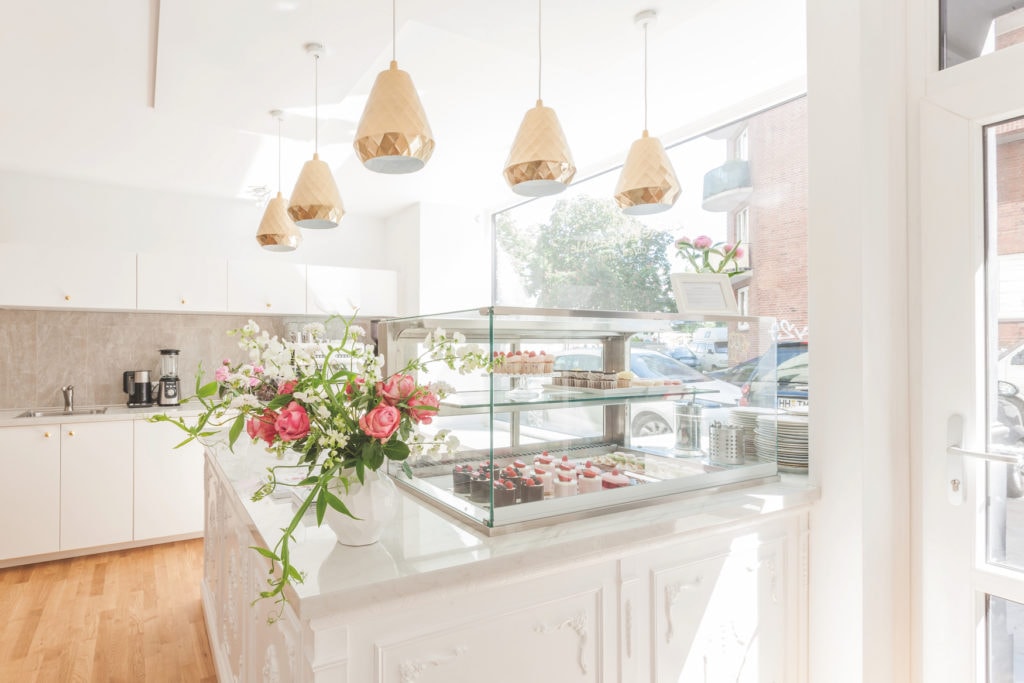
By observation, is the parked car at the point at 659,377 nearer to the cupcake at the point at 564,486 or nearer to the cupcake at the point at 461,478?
the cupcake at the point at 564,486

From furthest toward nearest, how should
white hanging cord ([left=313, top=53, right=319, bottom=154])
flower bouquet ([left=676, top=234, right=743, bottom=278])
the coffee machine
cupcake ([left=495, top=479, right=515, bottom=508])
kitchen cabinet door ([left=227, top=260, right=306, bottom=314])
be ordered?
1. kitchen cabinet door ([left=227, top=260, right=306, bottom=314])
2. the coffee machine
3. white hanging cord ([left=313, top=53, right=319, bottom=154])
4. flower bouquet ([left=676, top=234, right=743, bottom=278])
5. cupcake ([left=495, top=479, right=515, bottom=508])

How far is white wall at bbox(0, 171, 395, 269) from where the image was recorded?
436cm

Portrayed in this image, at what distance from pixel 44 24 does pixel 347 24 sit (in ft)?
4.05

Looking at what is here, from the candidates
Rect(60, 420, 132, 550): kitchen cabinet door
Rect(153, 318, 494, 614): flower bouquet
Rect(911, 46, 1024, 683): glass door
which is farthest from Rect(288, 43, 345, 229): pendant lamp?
Rect(60, 420, 132, 550): kitchen cabinet door

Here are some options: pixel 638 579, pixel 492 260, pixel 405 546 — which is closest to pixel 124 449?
pixel 492 260

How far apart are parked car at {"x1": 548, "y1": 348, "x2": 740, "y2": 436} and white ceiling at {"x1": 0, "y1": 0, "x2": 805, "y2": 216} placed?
1.28 metres

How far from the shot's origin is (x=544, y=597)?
1.40 m

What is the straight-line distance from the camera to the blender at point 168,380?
4.65 m

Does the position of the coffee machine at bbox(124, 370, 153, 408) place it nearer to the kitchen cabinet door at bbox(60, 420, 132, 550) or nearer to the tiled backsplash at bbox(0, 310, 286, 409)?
the tiled backsplash at bbox(0, 310, 286, 409)

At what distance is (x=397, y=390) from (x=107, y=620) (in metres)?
2.95

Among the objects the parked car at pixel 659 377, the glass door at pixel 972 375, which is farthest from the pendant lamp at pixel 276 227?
the glass door at pixel 972 375

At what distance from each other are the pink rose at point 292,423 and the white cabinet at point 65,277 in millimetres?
3973

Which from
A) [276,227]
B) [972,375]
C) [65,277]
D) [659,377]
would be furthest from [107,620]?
[972,375]

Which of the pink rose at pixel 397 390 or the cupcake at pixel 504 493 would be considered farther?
the cupcake at pixel 504 493
